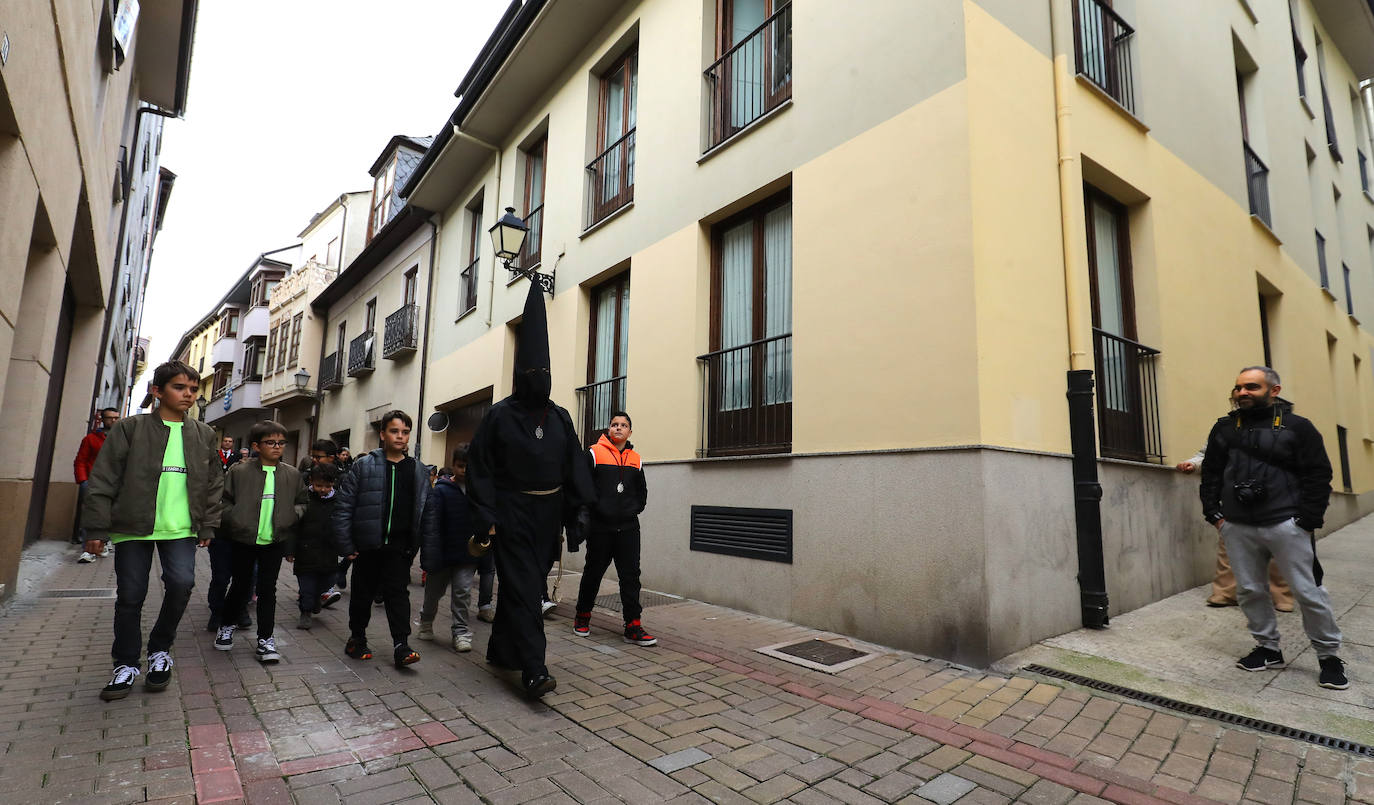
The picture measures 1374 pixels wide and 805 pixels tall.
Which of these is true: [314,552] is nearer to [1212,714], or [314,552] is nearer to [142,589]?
[142,589]

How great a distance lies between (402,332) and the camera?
1603cm

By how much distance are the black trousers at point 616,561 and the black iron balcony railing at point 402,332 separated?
445 inches

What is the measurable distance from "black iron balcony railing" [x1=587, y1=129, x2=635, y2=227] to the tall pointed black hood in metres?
5.09

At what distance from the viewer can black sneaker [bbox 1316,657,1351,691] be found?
4039mm

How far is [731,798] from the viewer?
2.79 metres

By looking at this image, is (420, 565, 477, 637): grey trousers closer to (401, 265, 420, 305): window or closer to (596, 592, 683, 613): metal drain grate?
(596, 592, 683, 613): metal drain grate

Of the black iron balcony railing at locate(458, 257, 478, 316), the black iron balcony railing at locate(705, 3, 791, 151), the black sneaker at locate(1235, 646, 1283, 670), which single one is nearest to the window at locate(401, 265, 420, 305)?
the black iron balcony railing at locate(458, 257, 478, 316)

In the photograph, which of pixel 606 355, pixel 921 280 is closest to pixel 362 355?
pixel 606 355

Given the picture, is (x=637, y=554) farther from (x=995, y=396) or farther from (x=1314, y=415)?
(x=1314, y=415)

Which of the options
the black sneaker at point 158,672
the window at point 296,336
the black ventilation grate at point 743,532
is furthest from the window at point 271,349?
the black sneaker at point 158,672

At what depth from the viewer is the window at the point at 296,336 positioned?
2367cm

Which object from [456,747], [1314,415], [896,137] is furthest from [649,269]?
[1314,415]

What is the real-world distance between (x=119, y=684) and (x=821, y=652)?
413cm

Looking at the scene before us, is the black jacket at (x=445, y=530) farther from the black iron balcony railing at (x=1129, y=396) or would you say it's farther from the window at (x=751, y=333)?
the black iron balcony railing at (x=1129, y=396)
